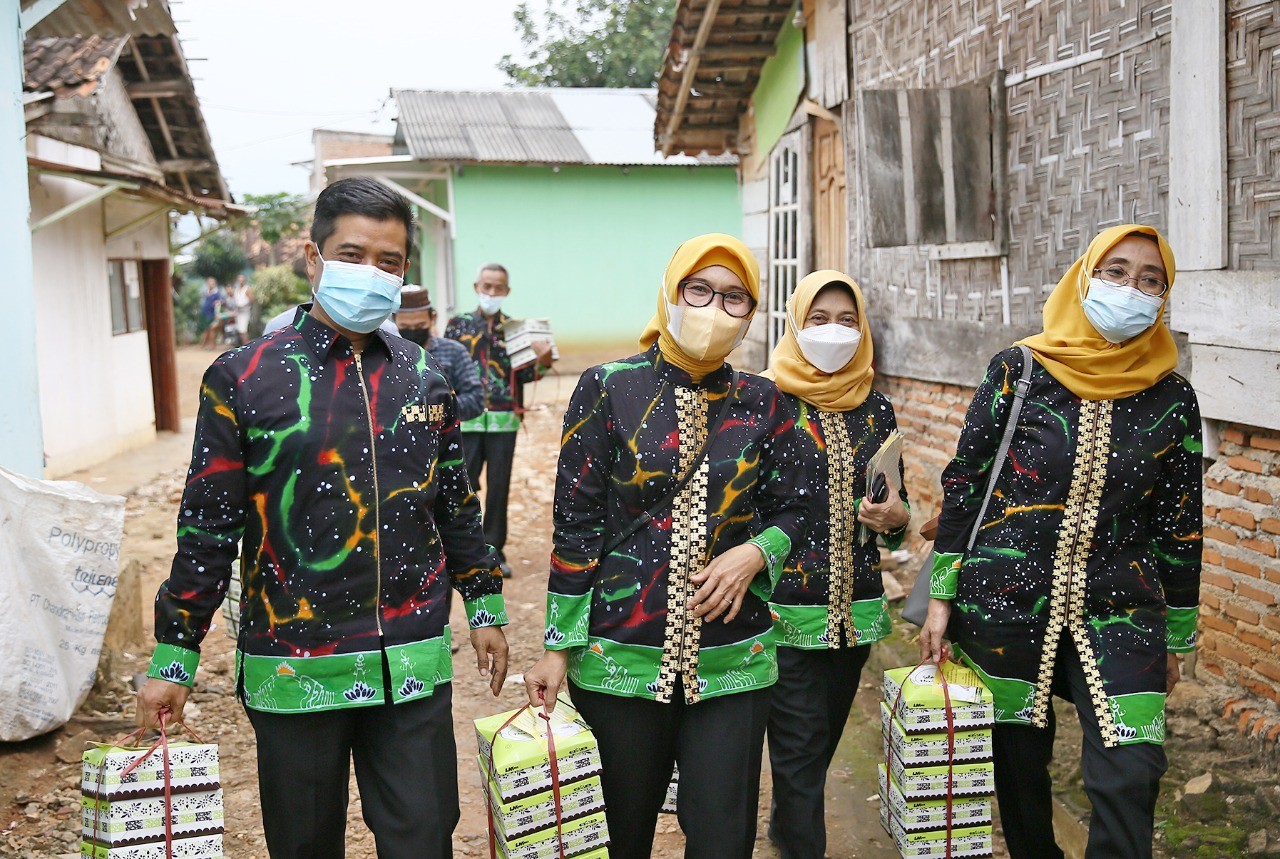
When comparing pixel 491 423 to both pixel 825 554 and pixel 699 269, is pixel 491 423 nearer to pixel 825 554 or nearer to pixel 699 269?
pixel 825 554

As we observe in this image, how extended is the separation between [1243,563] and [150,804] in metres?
4.07

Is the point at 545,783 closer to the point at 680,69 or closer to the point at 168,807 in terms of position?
the point at 168,807

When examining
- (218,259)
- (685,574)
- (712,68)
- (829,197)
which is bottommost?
(685,574)

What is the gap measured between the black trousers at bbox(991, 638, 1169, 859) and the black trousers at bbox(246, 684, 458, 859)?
1671 millimetres

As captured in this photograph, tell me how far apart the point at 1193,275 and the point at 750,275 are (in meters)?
2.67

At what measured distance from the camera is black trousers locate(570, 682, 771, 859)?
304 cm

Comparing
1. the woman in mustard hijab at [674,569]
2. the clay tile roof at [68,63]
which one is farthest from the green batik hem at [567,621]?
the clay tile roof at [68,63]

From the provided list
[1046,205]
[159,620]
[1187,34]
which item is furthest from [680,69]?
[159,620]

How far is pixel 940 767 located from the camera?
3.37 m

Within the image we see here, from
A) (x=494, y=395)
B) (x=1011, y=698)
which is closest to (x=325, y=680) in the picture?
(x=1011, y=698)

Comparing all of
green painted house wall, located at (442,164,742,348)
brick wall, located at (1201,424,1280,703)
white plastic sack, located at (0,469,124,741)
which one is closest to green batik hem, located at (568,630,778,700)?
brick wall, located at (1201,424,1280,703)

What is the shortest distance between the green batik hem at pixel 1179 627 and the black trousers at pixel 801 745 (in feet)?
3.23

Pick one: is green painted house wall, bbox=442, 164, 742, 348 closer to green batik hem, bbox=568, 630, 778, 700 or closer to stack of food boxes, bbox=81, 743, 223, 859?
green batik hem, bbox=568, 630, 778, 700

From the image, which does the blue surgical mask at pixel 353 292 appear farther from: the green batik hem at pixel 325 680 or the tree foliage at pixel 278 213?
the tree foliage at pixel 278 213
